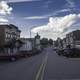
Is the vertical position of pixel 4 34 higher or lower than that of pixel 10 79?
higher

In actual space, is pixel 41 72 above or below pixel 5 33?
below

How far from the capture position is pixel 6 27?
210 feet

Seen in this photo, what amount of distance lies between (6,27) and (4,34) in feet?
9.74

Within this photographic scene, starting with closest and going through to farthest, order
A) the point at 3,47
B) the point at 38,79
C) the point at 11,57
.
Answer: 1. the point at 38,79
2. the point at 11,57
3. the point at 3,47

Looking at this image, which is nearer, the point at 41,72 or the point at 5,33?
the point at 41,72

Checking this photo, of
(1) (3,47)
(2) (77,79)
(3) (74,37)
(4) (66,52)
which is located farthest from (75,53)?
(3) (74,37)

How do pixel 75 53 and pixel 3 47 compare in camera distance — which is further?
pixel 3 47

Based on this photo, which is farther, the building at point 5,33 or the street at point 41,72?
the building at point 5,33

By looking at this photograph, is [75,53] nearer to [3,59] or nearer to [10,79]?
[3,59]

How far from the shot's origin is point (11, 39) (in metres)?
66.3

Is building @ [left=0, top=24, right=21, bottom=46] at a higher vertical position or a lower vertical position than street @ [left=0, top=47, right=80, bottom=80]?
higher

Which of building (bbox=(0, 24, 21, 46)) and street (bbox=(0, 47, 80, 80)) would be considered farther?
building (bbox=(0, 24, 21, 46))

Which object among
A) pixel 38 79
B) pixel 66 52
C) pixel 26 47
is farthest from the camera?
pixel 26 47

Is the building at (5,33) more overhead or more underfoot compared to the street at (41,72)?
more overhead
